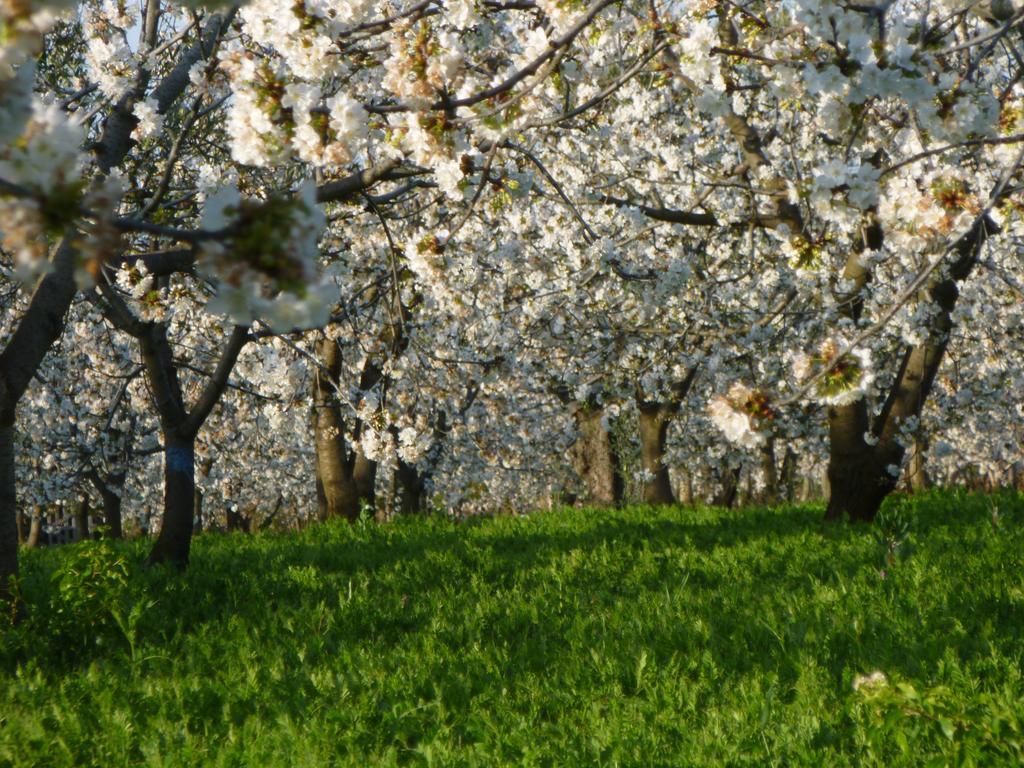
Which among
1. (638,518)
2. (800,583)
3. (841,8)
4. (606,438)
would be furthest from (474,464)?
(841,8)

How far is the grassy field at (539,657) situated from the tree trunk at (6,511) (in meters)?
0.31

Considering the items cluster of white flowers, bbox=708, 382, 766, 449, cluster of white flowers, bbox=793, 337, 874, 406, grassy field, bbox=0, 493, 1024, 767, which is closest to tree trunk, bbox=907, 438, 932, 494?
grassy field, bbox=0, 493, 1024, 767

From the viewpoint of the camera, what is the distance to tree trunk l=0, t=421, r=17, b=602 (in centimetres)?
574

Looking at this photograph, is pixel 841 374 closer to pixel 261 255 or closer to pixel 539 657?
pixel 539 657

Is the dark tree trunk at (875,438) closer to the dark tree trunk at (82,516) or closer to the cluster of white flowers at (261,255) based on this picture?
the cluster of white flowers at (261,255)

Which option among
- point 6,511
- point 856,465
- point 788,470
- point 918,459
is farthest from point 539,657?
point 788,470

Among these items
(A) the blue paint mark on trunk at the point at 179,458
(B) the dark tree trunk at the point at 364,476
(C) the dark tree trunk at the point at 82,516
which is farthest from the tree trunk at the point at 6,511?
(C) the dark tree trunk at the point at 82,516

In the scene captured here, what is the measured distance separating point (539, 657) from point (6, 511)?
3153 millimetres

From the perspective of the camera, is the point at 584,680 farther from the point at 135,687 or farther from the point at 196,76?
the point at 196,76

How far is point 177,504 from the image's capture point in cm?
778

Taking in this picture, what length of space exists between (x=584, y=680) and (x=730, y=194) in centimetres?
683

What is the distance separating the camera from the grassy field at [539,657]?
388cm

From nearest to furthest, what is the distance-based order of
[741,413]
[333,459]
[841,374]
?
[741,413]
[841,374]
[333,459]

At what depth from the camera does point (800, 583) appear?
21.2 ft
